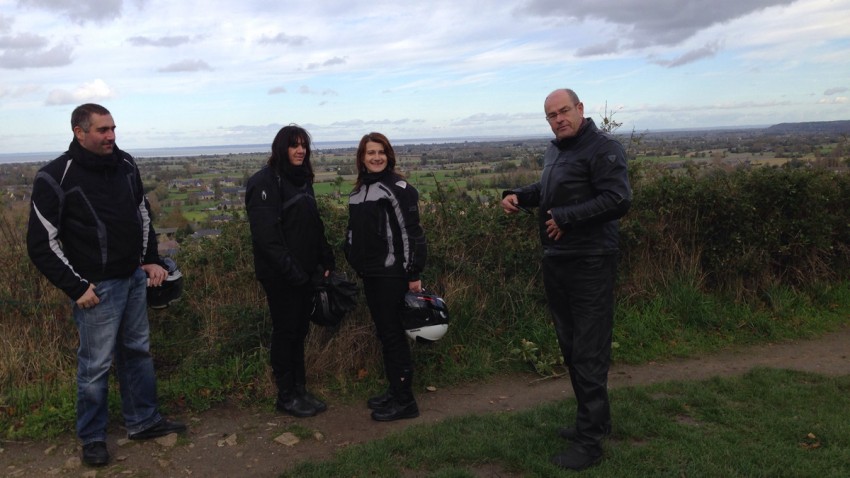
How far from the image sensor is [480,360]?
19.0ft

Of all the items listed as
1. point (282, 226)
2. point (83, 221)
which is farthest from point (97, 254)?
point (282, 226)

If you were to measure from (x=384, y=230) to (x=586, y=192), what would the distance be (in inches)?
58.1

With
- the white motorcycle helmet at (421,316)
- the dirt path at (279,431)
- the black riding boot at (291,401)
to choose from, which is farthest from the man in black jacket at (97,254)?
the white motorcycle helmet at (421,316)

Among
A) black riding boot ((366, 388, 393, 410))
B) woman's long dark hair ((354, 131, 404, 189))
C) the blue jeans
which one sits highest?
woman's long dark hair ((354, 131, 404, 189))

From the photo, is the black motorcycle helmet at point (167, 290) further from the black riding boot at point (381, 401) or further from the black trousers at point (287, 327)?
the black riding boot at point (381, 401)

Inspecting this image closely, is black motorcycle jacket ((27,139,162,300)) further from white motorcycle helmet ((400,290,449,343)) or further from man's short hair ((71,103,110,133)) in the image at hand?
white motorcycle helmet ((400,290,449,343))

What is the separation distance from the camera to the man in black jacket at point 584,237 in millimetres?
3646

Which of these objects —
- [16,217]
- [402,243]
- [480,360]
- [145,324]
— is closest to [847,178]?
[480,360]

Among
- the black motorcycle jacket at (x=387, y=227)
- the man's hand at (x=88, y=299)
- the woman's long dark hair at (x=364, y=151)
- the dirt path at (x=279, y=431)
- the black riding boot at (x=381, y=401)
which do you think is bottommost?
the dirt path at (x=279, y=431)

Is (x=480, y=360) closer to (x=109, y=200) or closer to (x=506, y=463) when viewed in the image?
(x=506, y=463)

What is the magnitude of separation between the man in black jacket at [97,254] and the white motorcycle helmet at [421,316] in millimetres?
1863

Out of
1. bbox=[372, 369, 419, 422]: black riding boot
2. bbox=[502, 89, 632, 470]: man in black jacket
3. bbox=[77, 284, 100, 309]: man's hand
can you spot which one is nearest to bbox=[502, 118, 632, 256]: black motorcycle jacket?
bbox=[502, 89, 632, 470]: man in black jacket

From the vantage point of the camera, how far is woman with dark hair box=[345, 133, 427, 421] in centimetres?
443

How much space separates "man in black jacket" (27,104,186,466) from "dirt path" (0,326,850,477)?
0.22 meters
